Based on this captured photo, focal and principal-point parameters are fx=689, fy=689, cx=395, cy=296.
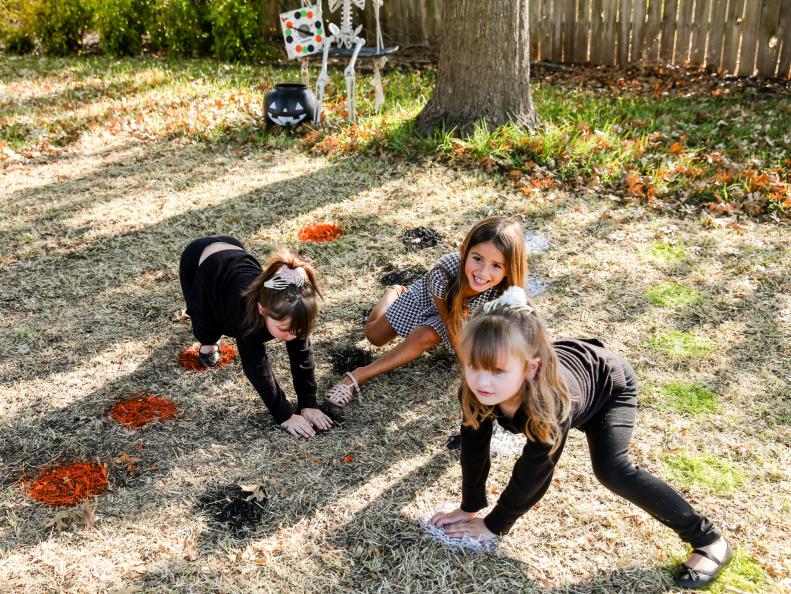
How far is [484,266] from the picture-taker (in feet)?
10.1

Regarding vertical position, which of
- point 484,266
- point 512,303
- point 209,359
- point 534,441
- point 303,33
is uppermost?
point 303,33

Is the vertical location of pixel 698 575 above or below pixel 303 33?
below

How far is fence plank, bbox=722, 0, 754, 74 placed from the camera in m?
8.62

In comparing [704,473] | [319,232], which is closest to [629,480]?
[704,473]

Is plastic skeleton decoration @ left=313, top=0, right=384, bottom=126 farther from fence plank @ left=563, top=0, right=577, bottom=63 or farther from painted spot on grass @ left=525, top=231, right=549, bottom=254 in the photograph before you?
fence plank @ left=563, top=0, right=577, bottom=63

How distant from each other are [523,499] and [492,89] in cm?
484

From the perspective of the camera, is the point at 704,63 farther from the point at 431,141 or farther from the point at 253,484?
the point at 253,484

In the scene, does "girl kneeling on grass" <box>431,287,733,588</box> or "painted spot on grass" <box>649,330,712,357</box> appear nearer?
"girl kneeling on grass" <box>431,287,733,588</box>

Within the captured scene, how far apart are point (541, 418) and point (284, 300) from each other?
1193mm

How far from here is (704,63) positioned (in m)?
9.03

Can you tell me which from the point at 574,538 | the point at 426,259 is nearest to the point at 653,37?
the point at 426,259

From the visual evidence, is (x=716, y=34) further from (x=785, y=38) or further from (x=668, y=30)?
(x=785, y=38)

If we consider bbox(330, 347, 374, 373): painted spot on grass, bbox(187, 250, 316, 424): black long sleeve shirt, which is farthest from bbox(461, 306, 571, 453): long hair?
bbox(330, 347, 374, 373): painted spot on grass

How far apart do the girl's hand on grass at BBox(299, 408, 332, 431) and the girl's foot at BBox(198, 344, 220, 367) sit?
731mm
